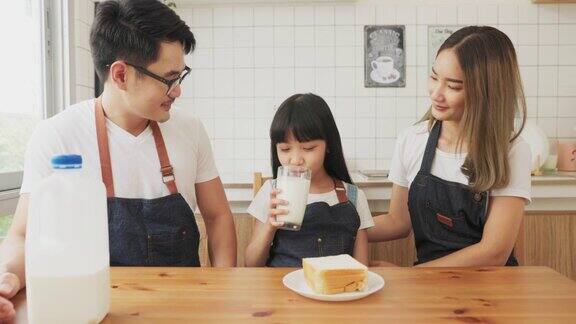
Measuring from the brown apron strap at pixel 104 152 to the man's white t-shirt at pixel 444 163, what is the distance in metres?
0.95

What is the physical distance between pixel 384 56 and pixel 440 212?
163 cm

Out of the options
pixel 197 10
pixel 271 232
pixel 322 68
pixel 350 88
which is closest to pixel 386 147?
pixel 350 88

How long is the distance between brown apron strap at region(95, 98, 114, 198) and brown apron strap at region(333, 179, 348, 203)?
723 mm

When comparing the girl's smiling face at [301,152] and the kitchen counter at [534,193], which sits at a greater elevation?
the girl's smiling face at [301,152]

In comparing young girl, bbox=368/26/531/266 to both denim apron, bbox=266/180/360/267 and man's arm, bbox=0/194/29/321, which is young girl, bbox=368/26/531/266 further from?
man's arm, bbox=0/194/29/321

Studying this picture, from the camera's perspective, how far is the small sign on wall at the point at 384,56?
2.99 m

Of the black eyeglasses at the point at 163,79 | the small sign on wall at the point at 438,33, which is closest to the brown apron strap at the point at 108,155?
the black eyeglasses at the point at 163,79

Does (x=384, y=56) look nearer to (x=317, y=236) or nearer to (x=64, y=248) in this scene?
(x=317, y=236)

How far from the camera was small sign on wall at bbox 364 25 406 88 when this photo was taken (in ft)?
9.80

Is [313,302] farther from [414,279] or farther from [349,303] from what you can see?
[414,279]

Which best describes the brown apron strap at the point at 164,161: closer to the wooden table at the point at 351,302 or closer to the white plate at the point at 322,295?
the wooden table at the point at 351,302

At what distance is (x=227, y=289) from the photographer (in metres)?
0.97

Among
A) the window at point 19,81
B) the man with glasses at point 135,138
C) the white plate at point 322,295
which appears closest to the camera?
the white plate at point 322,295

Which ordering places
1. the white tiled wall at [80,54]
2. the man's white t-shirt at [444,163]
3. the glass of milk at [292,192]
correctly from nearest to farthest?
1. the glass of milk at [292,192]
2. the man's white t-shirt at [444,163]
3. the white tiled wall at [80,54]
